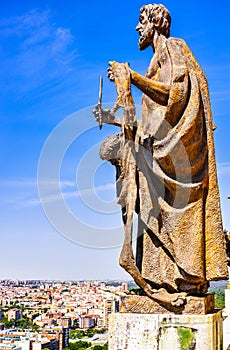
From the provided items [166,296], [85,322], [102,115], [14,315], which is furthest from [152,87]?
[14,315]

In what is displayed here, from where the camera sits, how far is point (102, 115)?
500 cm

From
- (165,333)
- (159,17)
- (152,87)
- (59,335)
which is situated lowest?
(59,335)

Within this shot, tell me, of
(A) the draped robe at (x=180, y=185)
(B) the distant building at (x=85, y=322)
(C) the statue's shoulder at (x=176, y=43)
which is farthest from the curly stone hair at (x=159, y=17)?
(B) the distant building at (x=85, y=322)

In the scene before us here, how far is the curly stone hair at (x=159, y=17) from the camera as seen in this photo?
5.38m

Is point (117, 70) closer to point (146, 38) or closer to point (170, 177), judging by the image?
point (146, 38)

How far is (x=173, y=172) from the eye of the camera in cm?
491

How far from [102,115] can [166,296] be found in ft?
5.24

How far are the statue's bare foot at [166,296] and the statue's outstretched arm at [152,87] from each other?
1.60 metres

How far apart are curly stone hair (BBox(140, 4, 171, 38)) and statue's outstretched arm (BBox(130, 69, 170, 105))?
28.6 inches

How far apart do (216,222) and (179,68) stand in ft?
4.38

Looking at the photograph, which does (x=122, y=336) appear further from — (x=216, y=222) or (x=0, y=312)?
(x=0, y=312)

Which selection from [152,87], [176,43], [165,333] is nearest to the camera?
[165,333]

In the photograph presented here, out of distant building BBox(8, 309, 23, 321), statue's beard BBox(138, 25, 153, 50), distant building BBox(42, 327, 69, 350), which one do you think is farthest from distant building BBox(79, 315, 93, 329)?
statue's beard BBox(138, 25, 153, 50)

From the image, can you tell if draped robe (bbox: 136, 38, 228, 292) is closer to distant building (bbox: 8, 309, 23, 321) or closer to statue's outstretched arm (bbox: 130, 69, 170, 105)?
statue's outstretched arm (bbox: 130, 69, 170, 105)
